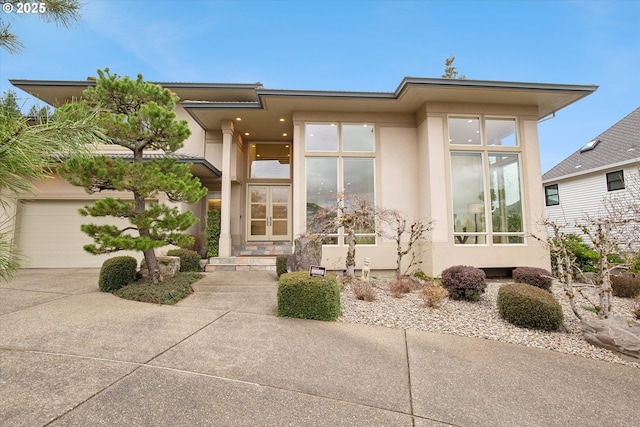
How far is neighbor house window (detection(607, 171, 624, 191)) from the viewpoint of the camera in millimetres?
11391

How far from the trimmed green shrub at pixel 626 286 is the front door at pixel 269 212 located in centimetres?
869

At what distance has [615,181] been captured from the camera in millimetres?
11719

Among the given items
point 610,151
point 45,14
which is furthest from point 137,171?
point 610,151

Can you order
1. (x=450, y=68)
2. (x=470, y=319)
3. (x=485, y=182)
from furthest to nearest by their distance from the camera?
(x=450, y=68), (x=485, y=182), (x=470, y=319)

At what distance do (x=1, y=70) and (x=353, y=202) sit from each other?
238 inches

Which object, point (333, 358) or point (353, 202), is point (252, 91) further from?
point (333, 358)

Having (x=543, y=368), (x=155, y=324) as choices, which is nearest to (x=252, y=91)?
(x=155, y=324)

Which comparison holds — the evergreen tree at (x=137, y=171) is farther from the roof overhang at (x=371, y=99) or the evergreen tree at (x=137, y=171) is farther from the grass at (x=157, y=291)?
the roof overhang at (x=371, y=99)

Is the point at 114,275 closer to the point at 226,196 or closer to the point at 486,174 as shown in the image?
the point at 226,196

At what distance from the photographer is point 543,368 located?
9.23 feet

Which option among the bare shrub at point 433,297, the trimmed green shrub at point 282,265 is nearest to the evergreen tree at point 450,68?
the trimmed green shrub at point 282,265

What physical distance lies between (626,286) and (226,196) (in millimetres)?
9950

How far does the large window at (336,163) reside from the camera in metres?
7.89

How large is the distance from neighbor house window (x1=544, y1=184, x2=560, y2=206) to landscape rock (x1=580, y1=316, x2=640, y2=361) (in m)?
14.2
